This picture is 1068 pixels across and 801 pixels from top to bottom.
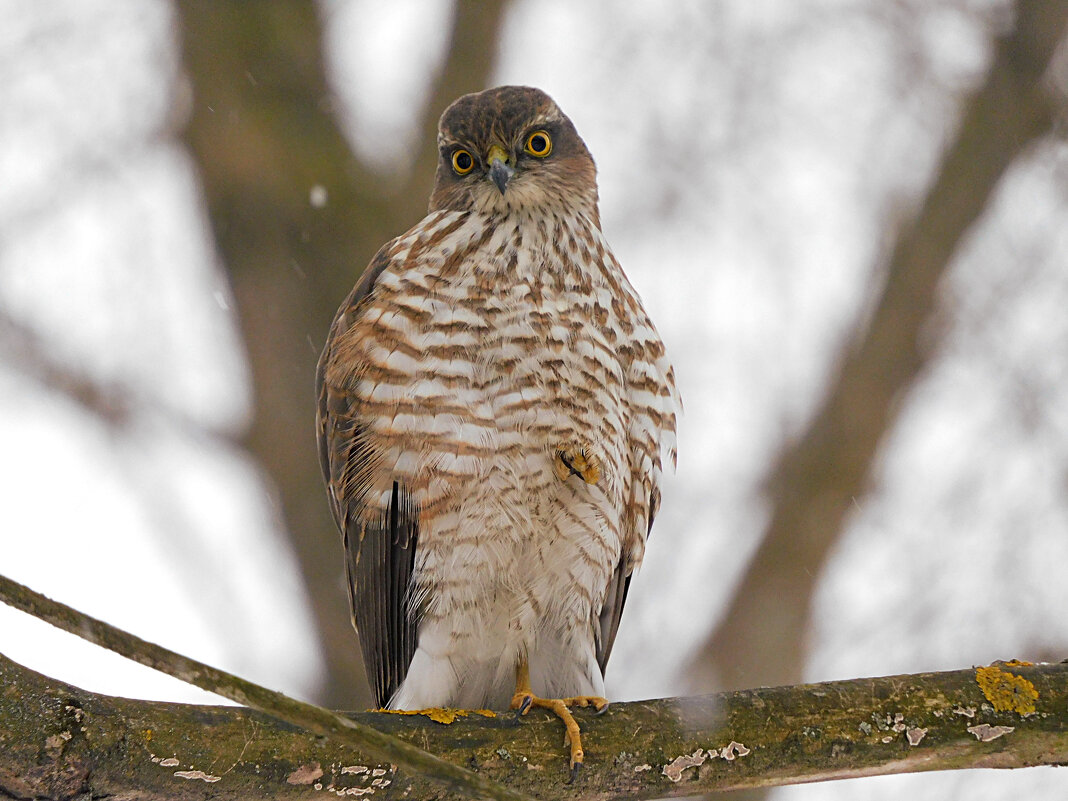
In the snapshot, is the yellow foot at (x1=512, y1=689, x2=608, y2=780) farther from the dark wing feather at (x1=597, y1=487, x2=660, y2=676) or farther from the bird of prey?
the dark wing feather at (x1=597, y1=487, x2=660, y2=676)

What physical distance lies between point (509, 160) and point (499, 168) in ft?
0.36

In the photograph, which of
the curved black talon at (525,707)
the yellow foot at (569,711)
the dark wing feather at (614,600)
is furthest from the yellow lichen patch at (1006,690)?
the dark wing feather at (614,600)

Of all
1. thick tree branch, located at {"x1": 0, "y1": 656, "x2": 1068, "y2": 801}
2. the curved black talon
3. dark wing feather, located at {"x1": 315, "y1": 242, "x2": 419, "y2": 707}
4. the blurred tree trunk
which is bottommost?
thick tree branch, located at {"x1": 0, "y1": 656, "x2": 1068, "y2": 801}

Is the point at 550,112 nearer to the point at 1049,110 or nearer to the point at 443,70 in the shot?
the point at 443,70

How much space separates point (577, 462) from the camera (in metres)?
3.30

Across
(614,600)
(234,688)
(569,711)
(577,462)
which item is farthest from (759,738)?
(234,688)

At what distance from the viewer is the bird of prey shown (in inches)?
129

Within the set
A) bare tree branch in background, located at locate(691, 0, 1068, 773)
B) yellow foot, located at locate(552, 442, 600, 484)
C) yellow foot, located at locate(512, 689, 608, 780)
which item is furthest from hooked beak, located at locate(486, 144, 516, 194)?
bare tree branch in background, located at locate(691, 0, 1068, 773)

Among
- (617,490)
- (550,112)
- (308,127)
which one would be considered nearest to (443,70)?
(308,127)

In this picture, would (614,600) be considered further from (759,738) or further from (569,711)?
(759,738)

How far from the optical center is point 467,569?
3354 millimetres

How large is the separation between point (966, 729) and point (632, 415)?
51.2 inches

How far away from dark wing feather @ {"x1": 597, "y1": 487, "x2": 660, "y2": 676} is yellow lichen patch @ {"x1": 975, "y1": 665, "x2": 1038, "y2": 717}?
1230 mm

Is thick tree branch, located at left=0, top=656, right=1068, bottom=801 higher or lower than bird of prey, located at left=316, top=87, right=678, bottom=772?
lower
